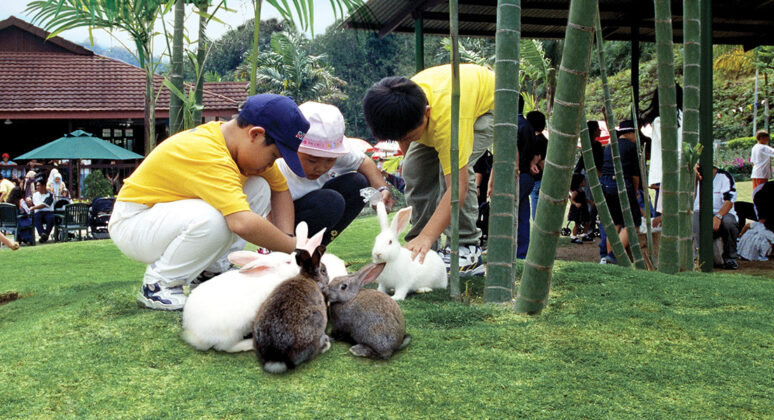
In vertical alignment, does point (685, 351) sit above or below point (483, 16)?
below

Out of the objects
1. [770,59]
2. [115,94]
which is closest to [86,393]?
[115,94]

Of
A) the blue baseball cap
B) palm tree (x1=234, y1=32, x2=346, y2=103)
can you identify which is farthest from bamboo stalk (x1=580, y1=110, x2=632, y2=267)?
palm tree (x1=234, y1=32, x2=346, y2=103)

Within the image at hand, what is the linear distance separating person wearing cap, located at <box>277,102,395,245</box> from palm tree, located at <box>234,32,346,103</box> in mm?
38900

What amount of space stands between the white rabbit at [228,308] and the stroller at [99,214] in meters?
10.9

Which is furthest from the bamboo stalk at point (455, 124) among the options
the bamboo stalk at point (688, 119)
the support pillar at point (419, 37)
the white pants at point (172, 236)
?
the support pillar at point (419, 37)

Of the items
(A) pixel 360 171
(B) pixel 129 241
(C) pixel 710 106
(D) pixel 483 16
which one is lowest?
(B) pixel 129 241

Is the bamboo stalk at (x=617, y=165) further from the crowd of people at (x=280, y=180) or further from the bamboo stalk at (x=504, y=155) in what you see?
the bamboo stalk at (x=504, y=155)

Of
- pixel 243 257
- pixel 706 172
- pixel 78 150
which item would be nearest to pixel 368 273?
pixel 243 257

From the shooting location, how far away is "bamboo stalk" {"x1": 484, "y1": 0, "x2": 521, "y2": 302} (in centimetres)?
302

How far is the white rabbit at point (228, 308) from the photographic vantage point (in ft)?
8.48

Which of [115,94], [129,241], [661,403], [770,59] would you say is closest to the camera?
[661,403]

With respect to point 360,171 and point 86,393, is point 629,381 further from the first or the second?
point 360,171

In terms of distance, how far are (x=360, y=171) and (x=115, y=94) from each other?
63.8 ft

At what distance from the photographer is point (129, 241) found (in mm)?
3170
